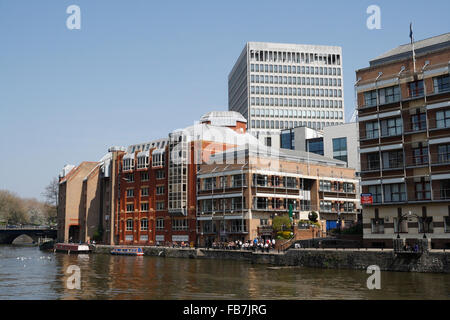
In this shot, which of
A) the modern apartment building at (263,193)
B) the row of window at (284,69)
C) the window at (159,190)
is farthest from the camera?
the row of window at (284,69)

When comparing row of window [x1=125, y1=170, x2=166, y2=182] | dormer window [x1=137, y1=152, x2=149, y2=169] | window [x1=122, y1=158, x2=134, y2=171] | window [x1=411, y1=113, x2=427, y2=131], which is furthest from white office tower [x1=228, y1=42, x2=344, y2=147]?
window [x1=411, y1=113, x2=427, y2=131]

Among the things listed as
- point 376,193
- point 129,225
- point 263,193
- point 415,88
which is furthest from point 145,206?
point 415,88

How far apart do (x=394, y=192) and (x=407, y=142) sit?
20.1 feet

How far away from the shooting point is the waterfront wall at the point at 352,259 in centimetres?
4956

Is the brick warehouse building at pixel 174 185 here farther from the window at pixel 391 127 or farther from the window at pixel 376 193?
the window at pixel 391 127

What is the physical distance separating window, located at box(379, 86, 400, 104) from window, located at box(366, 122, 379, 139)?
2.96m

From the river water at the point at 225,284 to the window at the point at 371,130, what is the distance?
1760 cm

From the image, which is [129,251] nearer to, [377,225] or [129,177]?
[129,177]

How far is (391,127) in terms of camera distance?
6084cm

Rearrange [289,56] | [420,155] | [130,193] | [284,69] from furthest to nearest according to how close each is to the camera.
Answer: [289,56]
[284,69]
[130,193]
[420,155]

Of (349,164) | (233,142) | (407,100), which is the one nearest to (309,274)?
(407,100)

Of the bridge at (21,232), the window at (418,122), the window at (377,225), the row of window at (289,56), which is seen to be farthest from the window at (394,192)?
the bridge at (21,232)

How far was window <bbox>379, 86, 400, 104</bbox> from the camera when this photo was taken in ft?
198

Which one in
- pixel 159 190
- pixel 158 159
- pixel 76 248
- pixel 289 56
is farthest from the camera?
pixel 289 56
